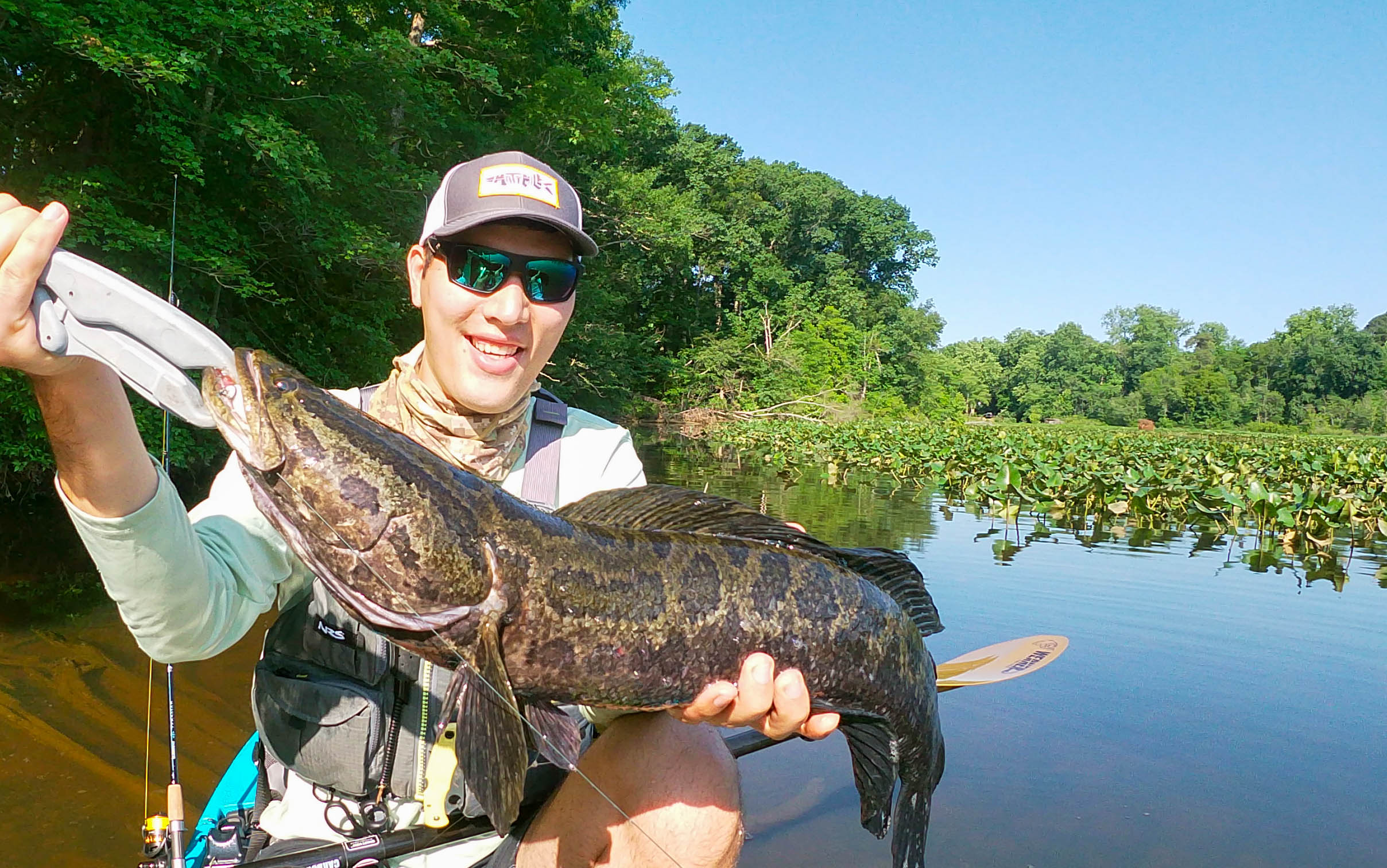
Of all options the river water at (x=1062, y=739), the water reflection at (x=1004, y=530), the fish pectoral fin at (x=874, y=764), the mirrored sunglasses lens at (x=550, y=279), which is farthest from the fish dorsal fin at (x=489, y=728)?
the water reflection at (x=1004, y=530)

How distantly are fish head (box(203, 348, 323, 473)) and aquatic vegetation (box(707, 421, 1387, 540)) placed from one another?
11.9 meters

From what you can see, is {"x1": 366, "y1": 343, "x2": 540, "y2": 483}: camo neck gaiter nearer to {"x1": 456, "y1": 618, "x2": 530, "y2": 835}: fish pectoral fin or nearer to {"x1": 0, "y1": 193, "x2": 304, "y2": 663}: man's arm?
{"x1": 0, "y1": 193, "x2": 304, "y2": 663}: man's arm

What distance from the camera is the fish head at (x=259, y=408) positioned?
1.55m

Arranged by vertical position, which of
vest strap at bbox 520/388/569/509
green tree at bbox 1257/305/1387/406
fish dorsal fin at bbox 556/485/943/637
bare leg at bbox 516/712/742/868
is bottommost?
bare leg at bbox 516/712/742/868

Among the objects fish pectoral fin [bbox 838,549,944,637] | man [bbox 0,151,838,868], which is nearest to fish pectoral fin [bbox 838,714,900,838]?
man [bbox 0,151,838,868]

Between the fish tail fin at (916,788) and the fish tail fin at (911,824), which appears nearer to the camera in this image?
the fish tail fin at (916,788)

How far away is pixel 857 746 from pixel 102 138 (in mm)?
10287

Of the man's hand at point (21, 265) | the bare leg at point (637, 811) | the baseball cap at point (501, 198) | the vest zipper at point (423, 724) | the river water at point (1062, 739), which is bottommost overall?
the river water at point (1062, 739)

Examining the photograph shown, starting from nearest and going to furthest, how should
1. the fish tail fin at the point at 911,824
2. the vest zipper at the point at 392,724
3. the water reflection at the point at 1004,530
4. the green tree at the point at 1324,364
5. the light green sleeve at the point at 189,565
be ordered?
the light green sleeve at the point at 189,565, the vest zipper at the point at 392,724, the fish tail fin at the point at 911,824, the water reflection at the point at 1004,530, the green tree at the point at 1324,364

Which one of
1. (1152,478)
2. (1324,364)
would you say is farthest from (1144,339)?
(1152,478)

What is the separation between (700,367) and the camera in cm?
4288

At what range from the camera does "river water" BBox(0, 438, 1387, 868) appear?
397cm

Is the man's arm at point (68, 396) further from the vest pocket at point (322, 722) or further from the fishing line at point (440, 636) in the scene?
the vest pocket at point (322, 722)

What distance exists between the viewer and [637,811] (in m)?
2.46
